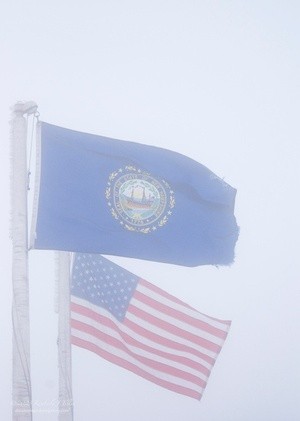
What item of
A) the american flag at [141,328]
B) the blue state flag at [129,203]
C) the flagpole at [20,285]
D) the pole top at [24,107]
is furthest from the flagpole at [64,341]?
the pole top at [24,107]

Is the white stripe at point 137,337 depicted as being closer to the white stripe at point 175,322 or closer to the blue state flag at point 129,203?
the white stripe at point 175,322

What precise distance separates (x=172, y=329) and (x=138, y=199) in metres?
2.49

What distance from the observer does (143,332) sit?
11.2 m

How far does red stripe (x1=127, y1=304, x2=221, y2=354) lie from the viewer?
11203mm

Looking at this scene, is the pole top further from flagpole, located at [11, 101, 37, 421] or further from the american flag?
the american flag

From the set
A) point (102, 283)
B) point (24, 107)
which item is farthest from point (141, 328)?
point (24, 107)

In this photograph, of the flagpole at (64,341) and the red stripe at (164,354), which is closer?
the flagpole at (64,341)

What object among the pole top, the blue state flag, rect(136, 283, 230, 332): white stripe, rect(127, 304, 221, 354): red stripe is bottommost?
rect(127, 304, 221, 354): red stripe

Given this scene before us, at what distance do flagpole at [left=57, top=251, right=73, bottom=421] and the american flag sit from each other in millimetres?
123

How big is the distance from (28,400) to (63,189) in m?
2.75

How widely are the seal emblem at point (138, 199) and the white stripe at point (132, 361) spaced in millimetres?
1872

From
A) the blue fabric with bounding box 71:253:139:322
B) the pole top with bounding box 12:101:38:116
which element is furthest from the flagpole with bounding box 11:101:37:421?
the blue fabric with bounding box 71:253:139:322

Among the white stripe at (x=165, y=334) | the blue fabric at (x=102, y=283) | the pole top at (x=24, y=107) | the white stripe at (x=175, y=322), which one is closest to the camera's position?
the pole top at (x=24, y=107)

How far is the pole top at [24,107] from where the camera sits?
9.10 m
